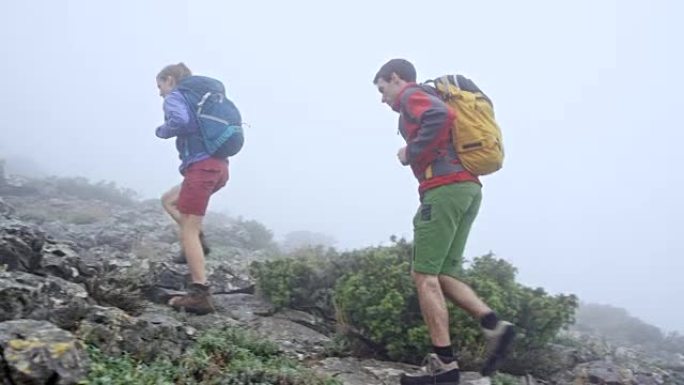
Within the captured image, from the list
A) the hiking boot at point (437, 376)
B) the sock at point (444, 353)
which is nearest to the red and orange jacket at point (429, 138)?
the sock at point (444, 353)

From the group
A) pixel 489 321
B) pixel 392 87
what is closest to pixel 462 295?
pixel 489 321

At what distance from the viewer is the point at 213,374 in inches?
174

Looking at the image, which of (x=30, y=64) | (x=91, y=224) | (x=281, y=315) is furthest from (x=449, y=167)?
(x=30, y=64)

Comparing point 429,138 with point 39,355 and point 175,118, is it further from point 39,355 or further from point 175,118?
point 39,355

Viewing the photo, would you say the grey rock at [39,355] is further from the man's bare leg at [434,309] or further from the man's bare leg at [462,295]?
the man's bare leg at [462,295]

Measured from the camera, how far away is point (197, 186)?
6.47 m

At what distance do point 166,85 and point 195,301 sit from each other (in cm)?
226

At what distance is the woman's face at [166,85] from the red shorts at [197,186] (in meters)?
0.86

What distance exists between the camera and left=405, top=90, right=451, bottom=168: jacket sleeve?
16.3 ft

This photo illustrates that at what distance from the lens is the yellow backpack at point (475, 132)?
5.12m

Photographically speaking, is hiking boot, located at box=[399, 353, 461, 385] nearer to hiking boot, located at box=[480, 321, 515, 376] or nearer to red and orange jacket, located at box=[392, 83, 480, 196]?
hiking boot, located at box=[480, 321, 515, 376]

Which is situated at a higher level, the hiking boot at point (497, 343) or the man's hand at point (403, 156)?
the man's hand at point (403, 156)

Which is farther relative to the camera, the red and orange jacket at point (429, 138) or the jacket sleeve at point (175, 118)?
the jacket sleeve at point (175, 118)

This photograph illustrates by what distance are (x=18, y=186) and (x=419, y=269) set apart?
56.9 feet
